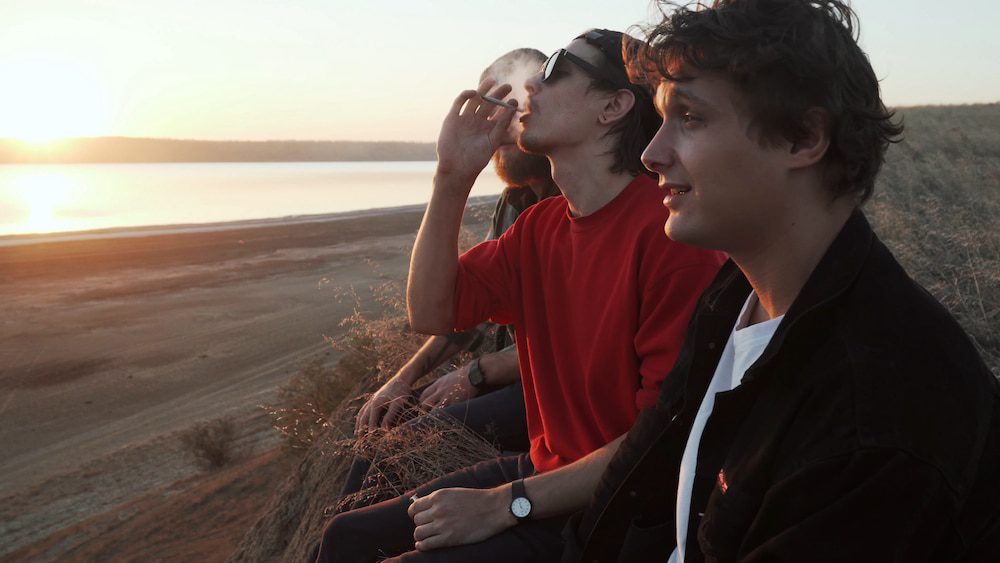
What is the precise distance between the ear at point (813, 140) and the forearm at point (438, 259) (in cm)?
129

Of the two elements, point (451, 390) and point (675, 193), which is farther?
point (451, 390)

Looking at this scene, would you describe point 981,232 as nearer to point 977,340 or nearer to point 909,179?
point 977,340

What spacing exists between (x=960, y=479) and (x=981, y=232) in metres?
6.92

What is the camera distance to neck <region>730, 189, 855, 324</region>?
5.14ft

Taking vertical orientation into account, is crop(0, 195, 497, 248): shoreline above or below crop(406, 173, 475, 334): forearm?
below

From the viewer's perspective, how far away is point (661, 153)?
5.74 feet

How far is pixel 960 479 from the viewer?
3.95 ft

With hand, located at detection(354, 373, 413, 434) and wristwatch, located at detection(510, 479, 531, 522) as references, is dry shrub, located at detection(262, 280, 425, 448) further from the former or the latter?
wristwatch, located at detection(510, 479, 531, 522)

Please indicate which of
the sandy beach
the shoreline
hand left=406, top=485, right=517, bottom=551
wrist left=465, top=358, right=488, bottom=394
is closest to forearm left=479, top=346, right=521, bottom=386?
wrist left=465, top=358, right=488, bottom=394

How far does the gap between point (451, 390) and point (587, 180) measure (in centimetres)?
139

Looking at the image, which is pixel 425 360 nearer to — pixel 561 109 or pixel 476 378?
pixel 476 378

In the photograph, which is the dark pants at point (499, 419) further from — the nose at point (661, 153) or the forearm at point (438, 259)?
the nose at point (661, 153)

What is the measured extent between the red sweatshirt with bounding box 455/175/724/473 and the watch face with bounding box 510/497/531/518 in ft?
0.80

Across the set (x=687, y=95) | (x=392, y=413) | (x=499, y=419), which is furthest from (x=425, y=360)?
(x=687, y=95)
